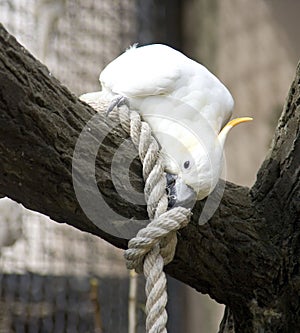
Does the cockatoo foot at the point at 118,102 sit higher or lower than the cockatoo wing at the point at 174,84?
lower

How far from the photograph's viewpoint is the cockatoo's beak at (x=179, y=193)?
2.11 feet

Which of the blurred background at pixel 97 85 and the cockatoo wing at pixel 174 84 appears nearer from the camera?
the cockatoo wing at pixel 174 84

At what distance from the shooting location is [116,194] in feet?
2.13

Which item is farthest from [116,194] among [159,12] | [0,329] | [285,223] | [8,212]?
[159,12]

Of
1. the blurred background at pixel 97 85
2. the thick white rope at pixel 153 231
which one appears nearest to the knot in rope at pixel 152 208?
the thick white rope at pixel 153 231

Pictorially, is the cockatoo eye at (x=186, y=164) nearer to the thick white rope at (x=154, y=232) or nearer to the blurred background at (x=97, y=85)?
the thick white rope at (x=154, y=232)

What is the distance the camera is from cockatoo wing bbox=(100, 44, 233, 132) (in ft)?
2.21

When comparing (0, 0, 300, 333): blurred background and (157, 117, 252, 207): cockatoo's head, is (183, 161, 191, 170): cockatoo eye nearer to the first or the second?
(157, 117, 252, 207): cockatoo's head

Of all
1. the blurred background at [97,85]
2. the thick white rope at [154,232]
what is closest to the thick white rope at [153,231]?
the thick white rope at [154,232]

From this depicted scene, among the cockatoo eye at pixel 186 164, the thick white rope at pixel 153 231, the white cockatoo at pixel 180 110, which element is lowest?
the thick white rope at pixel 153 231

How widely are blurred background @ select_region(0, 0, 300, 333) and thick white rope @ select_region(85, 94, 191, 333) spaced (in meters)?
0.80

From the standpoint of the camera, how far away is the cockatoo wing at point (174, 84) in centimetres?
67

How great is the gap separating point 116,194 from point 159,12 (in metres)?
1.11

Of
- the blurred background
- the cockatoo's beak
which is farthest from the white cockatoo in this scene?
the blurred background
